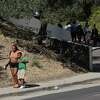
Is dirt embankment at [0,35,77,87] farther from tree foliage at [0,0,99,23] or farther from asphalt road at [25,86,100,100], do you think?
asphalt road at [25,86,100,100]

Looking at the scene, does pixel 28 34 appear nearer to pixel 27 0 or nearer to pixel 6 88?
pixel 27 0

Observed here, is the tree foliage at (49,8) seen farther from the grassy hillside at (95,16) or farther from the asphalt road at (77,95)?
the asphalt road at (77,95)

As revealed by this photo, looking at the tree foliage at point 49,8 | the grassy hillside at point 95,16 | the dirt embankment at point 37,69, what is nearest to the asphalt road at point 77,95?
the dirt embankment at point 37,69

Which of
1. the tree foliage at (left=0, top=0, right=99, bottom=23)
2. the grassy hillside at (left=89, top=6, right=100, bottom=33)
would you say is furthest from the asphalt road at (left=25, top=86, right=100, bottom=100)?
the grassy hillside at (left=89, top=6, right=100, bottom=33)

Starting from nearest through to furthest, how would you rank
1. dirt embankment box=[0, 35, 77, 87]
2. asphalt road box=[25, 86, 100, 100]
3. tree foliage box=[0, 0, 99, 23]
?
asphalt road box=[25, 86, 100, 100]
dirt embankment box=[0, 35, 77, 87]
tree foliage box=[0, 0, 99, 23]

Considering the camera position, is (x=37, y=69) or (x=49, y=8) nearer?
(x=37, y=69)

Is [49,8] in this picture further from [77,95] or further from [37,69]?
[77,95]

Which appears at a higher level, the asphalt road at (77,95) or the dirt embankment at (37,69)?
the dirt embankment at (37,69)

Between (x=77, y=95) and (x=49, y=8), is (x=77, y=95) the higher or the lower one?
the lower one

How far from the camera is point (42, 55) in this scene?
2408 cm

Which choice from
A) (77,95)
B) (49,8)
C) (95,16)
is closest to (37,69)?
(49,8)

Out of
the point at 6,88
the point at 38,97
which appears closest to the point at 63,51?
the point at 6,88

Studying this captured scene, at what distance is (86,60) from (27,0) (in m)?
5.56

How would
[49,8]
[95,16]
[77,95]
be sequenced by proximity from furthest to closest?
[95,16] < [49,8] < [77,95]
